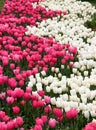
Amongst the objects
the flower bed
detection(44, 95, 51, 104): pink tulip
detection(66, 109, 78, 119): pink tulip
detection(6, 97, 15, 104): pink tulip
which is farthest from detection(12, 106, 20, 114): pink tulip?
detection(66, 109, 78, 119): pink tulip

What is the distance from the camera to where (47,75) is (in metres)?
6.70

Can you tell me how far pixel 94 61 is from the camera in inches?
288

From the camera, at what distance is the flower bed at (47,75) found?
15.7 ft

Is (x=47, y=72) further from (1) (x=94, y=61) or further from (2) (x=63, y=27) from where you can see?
(2) (x=63, y=27)

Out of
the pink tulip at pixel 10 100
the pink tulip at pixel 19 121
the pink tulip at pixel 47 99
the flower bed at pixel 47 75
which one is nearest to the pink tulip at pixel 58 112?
the flower bed at pixel 47 75

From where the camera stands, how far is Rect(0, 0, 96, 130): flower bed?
478 centimetres

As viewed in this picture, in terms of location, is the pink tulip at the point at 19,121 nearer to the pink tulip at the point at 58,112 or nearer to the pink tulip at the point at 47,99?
the pink tulip at the point at 58,112

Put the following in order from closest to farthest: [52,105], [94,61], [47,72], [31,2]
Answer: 1. [52,105]
2. [47,72]
3. [94,61]
4. [31,2]

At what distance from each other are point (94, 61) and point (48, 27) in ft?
Result: 10.2

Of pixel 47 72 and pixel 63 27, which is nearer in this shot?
pixel 47 72

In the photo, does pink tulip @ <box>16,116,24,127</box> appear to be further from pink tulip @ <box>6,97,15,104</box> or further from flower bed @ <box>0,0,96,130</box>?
pink tulip @ <box>6,97,15,104</box>

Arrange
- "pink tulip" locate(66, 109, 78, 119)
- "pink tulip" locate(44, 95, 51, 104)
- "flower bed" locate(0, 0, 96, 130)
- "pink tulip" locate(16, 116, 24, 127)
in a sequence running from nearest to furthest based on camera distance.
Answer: "pink tulip" locate(16, 116, 24, 127) → "pink tulip" locate(66, 109, 78, 119) → "flower bed" locate(0, 0, 96, 130) → "pink tulip" locate(44, 95, 51, 104)

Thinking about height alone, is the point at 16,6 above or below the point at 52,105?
above

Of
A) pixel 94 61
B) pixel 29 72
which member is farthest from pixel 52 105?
pixel 94 61
